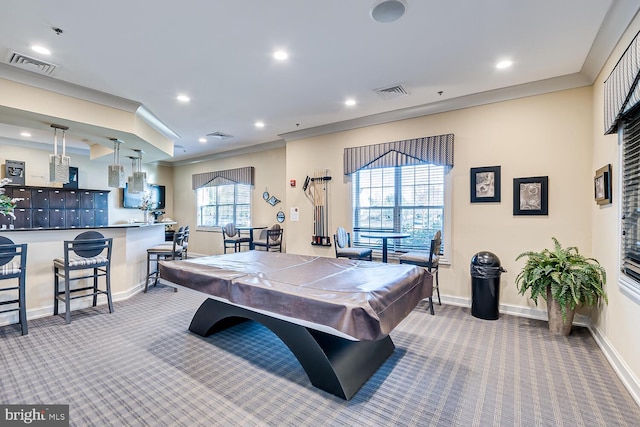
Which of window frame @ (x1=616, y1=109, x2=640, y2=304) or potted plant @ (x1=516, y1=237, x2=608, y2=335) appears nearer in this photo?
window frame @ (x1=616, y1=109, x2=640, y2=304)

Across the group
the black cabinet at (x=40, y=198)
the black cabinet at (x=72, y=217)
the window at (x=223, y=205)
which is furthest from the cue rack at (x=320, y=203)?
the black cabinet at (x=40, y=198)

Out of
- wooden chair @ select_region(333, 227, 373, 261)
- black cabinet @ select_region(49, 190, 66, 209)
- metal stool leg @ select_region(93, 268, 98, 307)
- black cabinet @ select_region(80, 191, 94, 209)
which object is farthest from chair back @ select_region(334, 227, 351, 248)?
black cabinet @ select_region(49, 190, 66, 209)

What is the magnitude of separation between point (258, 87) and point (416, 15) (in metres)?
2.10

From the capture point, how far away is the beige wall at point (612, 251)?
87.2 inches

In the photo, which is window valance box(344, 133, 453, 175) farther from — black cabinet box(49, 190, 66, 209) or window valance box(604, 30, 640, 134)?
black cabinet box(49, 190, 66, 209)

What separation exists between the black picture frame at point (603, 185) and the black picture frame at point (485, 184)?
3.14 feet

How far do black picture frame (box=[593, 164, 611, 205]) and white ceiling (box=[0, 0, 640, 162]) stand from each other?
3.62 feet

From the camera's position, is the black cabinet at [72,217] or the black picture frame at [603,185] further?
the black cabinet at [72,217]

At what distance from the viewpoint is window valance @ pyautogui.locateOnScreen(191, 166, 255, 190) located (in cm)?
708

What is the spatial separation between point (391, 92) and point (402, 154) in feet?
3.29

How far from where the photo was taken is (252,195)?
7105 mm

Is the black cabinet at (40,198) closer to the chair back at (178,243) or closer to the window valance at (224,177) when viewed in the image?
the window valance at (224,177)

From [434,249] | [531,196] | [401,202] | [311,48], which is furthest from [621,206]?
[311,48]

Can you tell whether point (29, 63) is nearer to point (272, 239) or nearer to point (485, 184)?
point (272, 239)
